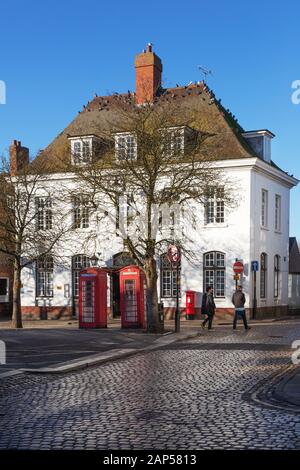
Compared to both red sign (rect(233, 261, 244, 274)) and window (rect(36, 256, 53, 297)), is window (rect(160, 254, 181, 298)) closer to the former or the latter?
red sign (rect(233, 261, 244, 274))

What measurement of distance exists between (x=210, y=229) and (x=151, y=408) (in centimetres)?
2450

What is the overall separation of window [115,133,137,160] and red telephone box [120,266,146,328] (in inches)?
180

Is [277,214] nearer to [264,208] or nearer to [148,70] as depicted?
[264,208]

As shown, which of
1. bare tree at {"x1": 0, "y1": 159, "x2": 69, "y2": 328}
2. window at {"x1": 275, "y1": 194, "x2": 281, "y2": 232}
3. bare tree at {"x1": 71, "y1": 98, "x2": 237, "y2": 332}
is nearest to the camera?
bare tree at {"x1": 71, "y1": 98, "x2": 237, "y2": 332}

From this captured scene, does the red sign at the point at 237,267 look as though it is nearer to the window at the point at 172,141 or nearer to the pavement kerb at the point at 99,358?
the window at the point at 172,141

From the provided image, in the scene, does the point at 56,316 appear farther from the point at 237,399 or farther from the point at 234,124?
the point at 237,399

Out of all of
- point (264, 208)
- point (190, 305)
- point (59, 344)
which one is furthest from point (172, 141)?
point (264, 208)

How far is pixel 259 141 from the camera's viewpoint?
35.8m

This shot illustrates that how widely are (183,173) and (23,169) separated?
865cm

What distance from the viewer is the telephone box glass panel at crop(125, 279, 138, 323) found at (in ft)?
83.7

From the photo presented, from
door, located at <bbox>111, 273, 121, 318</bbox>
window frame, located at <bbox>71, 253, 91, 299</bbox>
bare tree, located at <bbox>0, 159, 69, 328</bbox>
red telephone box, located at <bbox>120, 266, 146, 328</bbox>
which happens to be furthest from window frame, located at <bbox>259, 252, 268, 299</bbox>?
bare tree, located at <bbox>0, 159, 69, 328</bbox>

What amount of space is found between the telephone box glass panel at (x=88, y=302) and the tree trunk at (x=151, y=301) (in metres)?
2.86

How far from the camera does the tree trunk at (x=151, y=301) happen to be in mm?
23531

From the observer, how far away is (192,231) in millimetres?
34031
